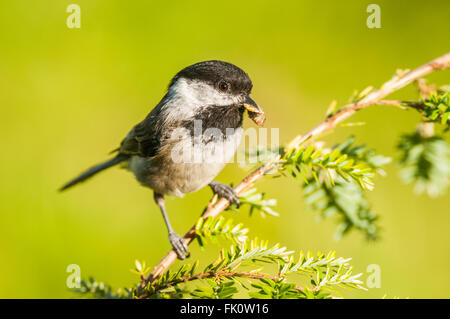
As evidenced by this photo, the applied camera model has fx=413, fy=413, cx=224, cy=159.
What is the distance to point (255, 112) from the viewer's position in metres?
1.75

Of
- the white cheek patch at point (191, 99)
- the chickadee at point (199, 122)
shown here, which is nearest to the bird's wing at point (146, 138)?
the chickadee at point (199, 122)

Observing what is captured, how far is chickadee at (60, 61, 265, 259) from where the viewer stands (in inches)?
68.6

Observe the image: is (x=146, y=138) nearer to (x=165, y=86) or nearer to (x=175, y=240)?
(x=175, y=240)

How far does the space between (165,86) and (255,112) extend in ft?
3.74

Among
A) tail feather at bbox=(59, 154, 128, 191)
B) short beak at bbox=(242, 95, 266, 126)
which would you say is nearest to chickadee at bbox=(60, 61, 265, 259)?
short beak at bbox=(242, 95, 266, 126)

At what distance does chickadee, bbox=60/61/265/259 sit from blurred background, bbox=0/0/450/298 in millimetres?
612

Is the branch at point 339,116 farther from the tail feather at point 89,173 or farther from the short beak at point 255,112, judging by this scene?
the tail feather at point 89,173

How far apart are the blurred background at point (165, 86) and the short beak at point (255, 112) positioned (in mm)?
855

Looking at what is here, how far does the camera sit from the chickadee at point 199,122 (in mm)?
1741

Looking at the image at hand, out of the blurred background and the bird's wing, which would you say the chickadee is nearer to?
the bird's wing

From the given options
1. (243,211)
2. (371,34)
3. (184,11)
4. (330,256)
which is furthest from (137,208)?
(371,34)

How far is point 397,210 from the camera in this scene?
2.45 metres

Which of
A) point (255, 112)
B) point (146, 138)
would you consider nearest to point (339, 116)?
point (255, 112)
